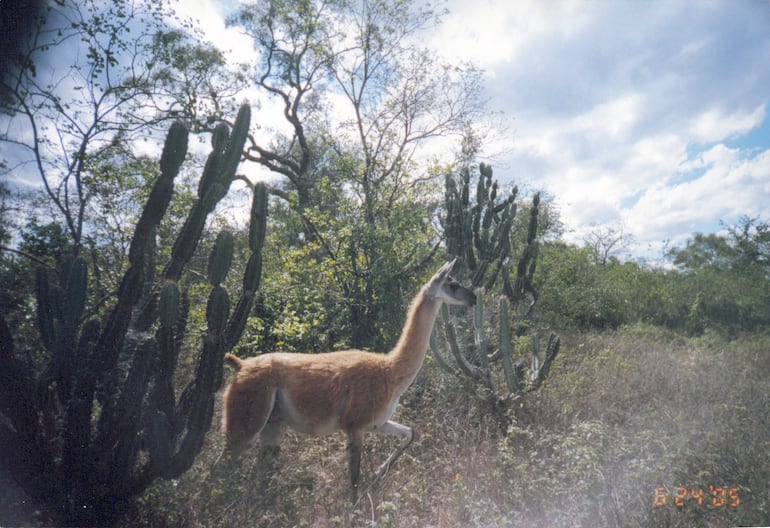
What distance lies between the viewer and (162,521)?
10.7ft

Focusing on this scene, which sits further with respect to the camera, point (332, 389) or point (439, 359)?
point (439, 359)

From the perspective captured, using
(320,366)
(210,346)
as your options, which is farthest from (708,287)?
(210,346)

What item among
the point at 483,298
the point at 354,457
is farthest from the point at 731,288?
the point at 354,457

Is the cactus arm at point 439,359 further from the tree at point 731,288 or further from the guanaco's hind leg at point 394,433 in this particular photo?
the tree at point 731,288

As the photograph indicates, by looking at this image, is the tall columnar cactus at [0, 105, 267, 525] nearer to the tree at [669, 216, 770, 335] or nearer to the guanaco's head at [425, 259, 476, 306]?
the guanaco's head at [425, 259, 476, 306]

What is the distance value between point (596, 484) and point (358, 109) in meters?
12.5

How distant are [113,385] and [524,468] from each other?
363cm

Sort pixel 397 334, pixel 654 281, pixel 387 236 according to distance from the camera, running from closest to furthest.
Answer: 1. pixel 397 334
2. pixel 387 236
3. pixel 654 281

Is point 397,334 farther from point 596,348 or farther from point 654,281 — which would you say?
point 654,281

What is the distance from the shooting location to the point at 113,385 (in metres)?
3.35

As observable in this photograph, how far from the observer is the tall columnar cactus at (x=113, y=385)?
10.3 feet
